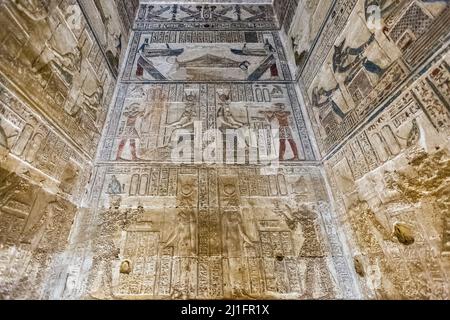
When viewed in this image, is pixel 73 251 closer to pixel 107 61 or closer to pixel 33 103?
pixel 33 103

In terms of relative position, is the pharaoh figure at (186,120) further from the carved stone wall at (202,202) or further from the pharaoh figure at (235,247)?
the pharaoh figure at (235,247)

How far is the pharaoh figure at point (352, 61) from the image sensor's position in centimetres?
257

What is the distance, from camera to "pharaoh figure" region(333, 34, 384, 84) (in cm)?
257

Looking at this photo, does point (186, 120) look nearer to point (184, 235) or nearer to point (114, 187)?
point (114, 187)

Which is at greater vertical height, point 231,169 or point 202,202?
point 231,169

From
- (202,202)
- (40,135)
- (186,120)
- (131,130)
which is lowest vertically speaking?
(202,202)

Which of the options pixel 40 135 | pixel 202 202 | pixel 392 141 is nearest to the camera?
pixel 392 141

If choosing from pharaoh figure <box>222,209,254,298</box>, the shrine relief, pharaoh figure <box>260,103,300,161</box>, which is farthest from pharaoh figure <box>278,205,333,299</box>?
the shrine relief

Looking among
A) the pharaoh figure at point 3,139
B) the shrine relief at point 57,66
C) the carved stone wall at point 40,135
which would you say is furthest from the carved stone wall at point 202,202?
the pharaoh figure at point 3,139

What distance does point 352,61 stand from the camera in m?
2.85

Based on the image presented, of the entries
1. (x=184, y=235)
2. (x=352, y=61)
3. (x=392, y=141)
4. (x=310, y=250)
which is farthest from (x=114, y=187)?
(x=352, y=61)

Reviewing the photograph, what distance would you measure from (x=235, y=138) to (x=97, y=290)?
6.86 ft

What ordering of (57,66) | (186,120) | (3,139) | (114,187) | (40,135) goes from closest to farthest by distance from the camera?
(3,139) → (40,135) → (57,66) → (114,187) → (186,120)

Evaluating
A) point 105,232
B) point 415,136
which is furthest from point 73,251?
point 415,136
